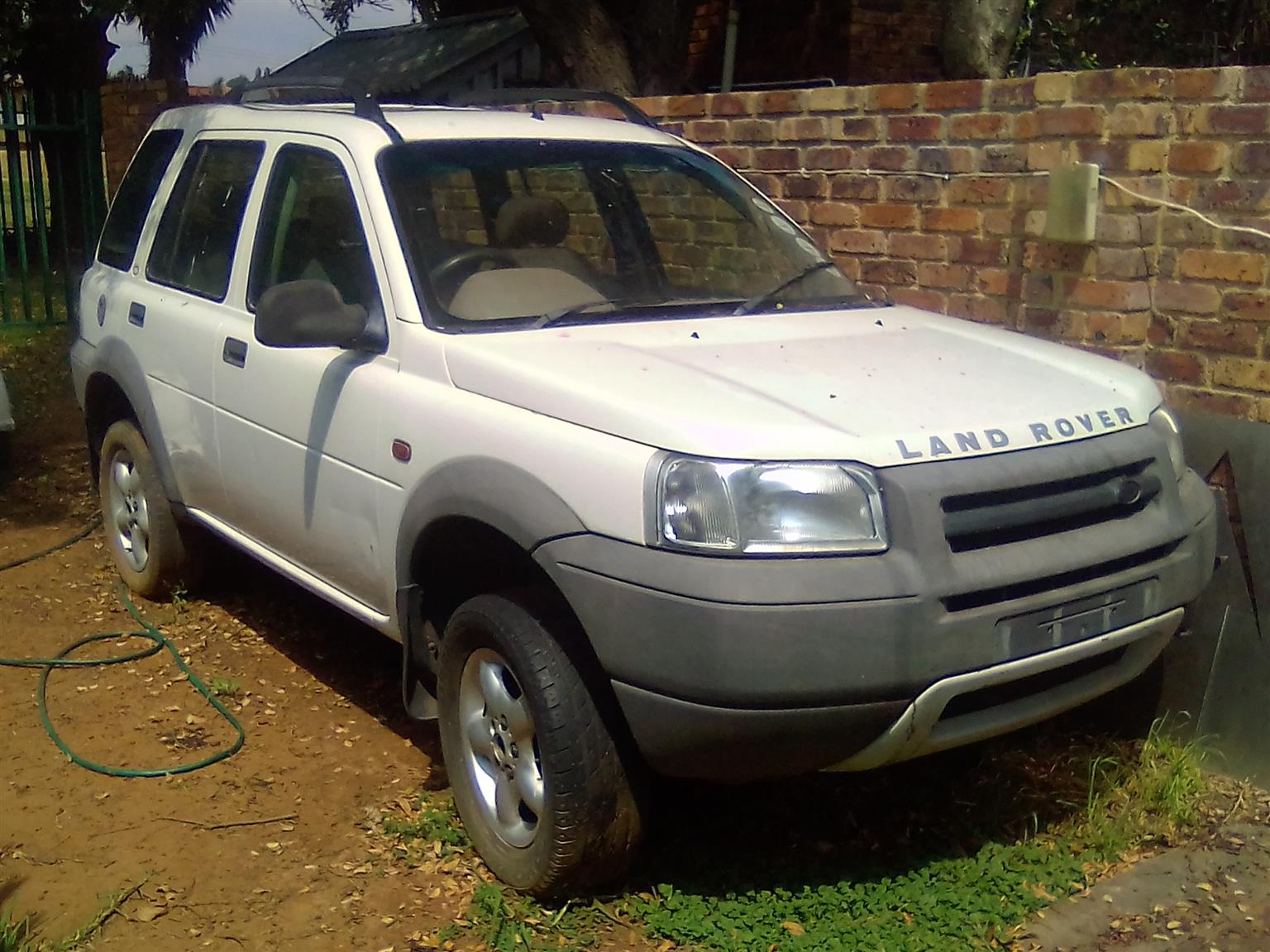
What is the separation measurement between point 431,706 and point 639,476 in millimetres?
1295

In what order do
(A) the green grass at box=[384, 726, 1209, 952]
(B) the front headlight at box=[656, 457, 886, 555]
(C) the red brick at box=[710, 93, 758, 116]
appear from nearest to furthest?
1. (B) the front headlight at box=[656, 457, 886, 555]
2. (A) the green grass at box=[384, 726, 1209, 952]
3. (C) the red brick at box=[710, 93, 758, 116]

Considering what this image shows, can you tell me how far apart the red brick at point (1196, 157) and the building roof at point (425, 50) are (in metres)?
10.5

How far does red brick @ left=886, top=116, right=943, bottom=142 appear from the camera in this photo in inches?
Result: 206

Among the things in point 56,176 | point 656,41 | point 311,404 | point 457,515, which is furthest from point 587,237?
point 56,176

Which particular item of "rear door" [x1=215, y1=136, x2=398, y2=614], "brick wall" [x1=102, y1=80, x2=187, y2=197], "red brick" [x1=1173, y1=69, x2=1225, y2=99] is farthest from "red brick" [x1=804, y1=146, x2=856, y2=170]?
"brick wall" [x1=102, y1=80, x2=187, y2=197]

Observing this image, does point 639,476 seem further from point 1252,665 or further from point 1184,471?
point 1252,665

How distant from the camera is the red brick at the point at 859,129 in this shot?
550 centimetres

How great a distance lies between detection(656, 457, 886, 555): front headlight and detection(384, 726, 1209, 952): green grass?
3.59 feet

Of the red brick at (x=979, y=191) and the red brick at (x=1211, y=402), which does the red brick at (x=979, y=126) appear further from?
the red brick at (x=1211, y=402)

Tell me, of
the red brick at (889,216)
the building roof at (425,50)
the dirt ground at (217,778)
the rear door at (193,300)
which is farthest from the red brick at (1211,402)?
the building roof at (425,50)

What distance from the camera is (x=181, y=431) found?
5.16 metres

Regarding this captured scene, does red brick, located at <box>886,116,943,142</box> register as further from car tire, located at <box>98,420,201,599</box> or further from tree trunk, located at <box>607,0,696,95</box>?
tree trunk, located at <box>607,0,696,95</box>

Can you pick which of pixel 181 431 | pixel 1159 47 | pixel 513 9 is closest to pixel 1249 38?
pixel 1159 47

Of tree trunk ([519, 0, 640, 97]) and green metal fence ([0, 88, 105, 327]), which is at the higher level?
tree trunk ([519, 0, 640, 97])
